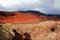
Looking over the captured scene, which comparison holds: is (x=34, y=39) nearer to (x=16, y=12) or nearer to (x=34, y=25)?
(x=34, y=25)

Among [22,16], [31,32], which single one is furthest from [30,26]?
[22,16]

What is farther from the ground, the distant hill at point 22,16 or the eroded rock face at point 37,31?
the distant hill at point 22,16

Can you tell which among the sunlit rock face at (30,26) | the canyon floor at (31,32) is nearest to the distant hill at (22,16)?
the sunlit rock face at (30,26)

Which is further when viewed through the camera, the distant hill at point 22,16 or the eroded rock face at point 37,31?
the distant hill at point 22,16

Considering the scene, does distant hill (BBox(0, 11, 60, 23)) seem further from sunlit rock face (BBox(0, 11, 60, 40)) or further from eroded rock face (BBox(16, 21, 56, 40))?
eroded rock face (BBox(16, 21, 56, 40))

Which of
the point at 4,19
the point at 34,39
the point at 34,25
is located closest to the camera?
the point at 34,39

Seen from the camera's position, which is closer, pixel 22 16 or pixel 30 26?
pixel 30 26

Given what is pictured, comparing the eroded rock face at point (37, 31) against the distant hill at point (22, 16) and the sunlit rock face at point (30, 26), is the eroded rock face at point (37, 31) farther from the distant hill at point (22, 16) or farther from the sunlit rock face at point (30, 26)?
the distant hill at point (22, 16)

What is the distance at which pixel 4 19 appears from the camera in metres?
6.05

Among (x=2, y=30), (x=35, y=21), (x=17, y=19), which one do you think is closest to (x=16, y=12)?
(x=17, y=19)

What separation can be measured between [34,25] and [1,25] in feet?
2.95

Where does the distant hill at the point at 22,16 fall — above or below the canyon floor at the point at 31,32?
above

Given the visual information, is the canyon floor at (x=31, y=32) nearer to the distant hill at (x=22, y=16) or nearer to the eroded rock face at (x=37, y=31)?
the eroded rock face at (x=37, y=31)

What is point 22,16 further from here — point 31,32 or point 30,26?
point 31,32
